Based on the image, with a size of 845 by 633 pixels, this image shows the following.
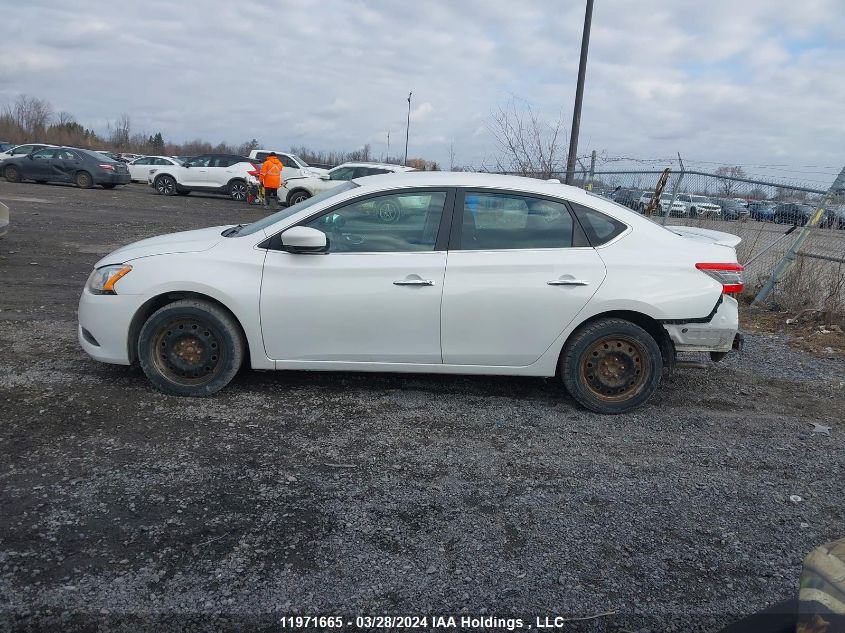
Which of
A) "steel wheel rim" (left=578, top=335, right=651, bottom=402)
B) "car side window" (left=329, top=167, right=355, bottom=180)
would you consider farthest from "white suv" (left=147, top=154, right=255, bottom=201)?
"steel wheel rim" (left=578, top=335, right=651, bottom=402)

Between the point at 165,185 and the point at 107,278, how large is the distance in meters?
22.2

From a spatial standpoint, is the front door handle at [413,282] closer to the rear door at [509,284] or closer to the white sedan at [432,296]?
the white sedan at [432,296]

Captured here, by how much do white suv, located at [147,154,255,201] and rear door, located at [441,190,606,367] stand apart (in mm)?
20916

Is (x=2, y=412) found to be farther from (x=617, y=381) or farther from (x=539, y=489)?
(x=617, y=381)

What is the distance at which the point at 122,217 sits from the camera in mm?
16438

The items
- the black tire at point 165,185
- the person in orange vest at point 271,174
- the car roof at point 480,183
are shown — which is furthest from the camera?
the black tire at point 165,185

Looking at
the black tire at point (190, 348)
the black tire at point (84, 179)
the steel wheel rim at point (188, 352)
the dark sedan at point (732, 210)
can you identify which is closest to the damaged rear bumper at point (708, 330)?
the black tire at point (190, 348)

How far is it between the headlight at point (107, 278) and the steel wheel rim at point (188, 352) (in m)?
0.47

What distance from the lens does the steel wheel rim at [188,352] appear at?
472cm

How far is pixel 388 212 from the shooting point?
4.85 meters

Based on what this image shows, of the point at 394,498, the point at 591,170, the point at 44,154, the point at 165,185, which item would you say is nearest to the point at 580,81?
the point at 591,170

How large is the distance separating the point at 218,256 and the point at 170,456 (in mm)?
1501

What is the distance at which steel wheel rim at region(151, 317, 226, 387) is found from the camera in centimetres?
472

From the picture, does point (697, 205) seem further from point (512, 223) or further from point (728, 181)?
point (512, 223)
